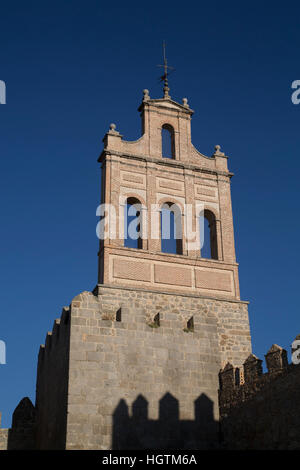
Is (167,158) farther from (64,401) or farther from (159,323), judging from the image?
(64,401)

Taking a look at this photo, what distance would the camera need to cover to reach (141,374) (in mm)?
15180

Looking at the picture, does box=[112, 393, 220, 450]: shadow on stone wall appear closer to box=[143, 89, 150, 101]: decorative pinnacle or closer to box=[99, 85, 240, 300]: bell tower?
box=[99, 85, 240, 300]: bell tower

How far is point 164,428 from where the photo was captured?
14.8 meters

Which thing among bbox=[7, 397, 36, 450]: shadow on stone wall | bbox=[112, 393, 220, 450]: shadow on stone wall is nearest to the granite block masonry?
bbox=[112, 393, 220, 450]: shadow on stone wall

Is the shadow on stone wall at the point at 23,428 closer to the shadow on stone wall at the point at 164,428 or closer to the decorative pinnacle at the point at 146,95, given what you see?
the shadow on stone wall at the point at 164,428

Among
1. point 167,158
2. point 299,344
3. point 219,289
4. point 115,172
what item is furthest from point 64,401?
point 167,158

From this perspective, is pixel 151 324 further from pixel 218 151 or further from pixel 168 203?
pixel 218 151

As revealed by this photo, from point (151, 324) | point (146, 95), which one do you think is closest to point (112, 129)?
point (146, 95)

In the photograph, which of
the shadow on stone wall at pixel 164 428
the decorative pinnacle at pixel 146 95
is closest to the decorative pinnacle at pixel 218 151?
the decorative pinnacle at pixel 146 95

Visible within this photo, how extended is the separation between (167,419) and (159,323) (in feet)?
8.27

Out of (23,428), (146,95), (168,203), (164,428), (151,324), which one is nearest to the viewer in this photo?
(164,428)

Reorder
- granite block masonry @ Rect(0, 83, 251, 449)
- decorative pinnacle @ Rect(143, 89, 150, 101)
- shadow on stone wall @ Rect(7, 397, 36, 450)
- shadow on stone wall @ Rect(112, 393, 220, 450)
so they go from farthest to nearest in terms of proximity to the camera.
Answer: decorative pinnacle @ Rect(143, 89, 150, 101)
shadow on stone wall @ Rect(7, 397, 36, 450)
granite block masonry @ Rect(0, 83, 251, 449)
shadow on stone wall @ Rect(112, 393, 220, 450)

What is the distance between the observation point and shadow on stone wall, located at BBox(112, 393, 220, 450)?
14336 mm

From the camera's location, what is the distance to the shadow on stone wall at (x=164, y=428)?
47.0 feet
